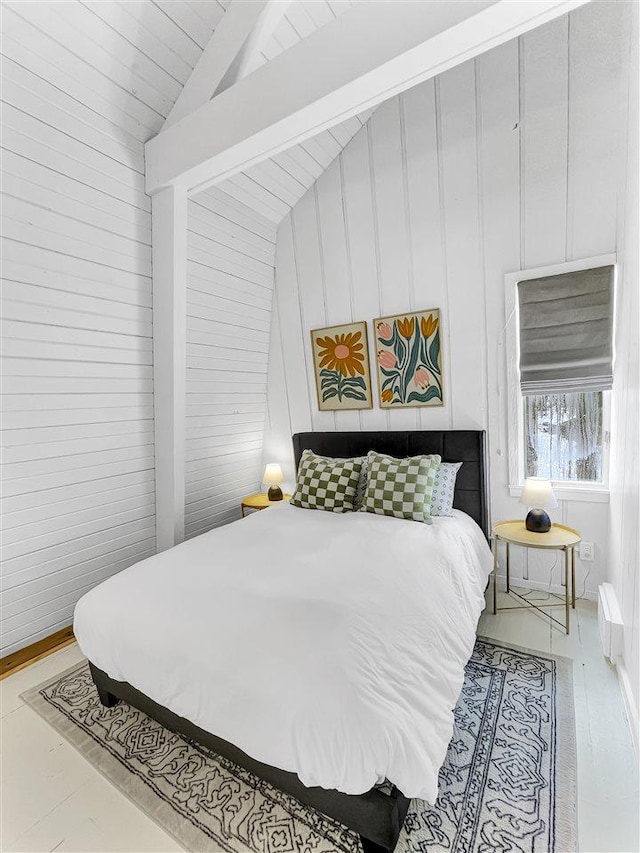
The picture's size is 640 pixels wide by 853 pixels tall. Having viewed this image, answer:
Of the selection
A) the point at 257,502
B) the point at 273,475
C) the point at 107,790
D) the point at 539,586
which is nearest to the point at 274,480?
the point at 273,475

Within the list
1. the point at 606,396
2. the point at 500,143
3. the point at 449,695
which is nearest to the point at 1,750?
the point at 449,695

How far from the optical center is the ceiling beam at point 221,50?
204 centimetres

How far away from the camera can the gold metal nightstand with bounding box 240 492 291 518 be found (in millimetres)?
3393

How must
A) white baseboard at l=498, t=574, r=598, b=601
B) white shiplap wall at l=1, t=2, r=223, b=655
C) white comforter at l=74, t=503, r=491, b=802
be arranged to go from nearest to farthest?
white comforter at l=74, t=503, r=491, b=802 → white shiplap wall at l=1, t=2, r=223, b=655 → white baseboard at l=498, t=574, r=598, b=601

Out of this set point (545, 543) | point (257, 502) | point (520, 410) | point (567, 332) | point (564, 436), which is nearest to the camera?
point (545, 543)

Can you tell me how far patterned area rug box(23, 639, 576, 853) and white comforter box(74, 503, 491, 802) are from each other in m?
0.30

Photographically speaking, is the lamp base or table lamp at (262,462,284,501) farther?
table lamp at (262,462,284,501)

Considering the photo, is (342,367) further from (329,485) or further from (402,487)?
(402,487)

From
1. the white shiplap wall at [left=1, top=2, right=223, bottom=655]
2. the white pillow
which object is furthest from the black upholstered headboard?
the white shiplap wall at [left=1, top=2, right=223, bottom=655]

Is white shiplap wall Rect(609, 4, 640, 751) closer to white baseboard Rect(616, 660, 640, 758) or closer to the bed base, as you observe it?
white baseboard Rect(616, 660, 640, 758)

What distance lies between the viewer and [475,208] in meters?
2.74

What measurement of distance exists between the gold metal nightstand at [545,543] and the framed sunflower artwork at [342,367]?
4.44 ft

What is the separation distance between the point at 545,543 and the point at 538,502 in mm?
240

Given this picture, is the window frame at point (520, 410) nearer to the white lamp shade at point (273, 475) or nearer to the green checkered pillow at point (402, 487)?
the green checkered pillow at point (402, 487)
